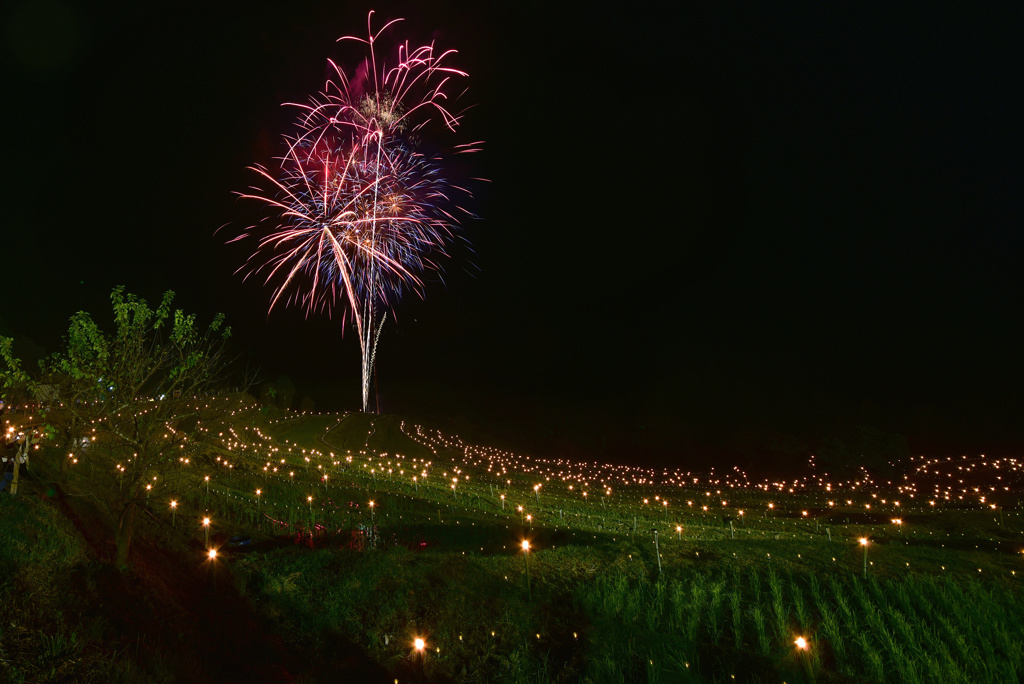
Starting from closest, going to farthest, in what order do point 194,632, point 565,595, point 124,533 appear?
point 194,632 → point 124,533 → point 565,595

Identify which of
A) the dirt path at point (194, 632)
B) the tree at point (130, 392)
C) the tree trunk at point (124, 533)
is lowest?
the dirt path at point (194, 632)

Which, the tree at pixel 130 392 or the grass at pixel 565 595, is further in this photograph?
the tree at pixel 130 392

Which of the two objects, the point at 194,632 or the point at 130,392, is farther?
the point at 130,392

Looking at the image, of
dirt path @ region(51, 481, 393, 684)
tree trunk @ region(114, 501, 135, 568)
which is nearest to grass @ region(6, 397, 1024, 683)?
dirt path @ region(51, 481, 393, 684)

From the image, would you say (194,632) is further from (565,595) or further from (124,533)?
(565,595)

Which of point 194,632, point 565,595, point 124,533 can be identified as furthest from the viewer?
point 565,595

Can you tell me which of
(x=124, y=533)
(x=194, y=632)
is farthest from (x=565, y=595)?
(x=124, y=533)

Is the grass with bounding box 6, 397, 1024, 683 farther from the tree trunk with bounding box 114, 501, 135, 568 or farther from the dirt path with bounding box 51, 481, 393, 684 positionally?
the tree trunk with bounding box 114, 501, 135, 568

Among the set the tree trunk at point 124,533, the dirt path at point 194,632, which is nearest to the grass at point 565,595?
the dirt path at point 194,632

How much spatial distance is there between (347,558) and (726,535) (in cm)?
1188

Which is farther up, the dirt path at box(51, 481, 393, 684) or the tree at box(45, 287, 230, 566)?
the tree at box(45, 287, 230, 566)

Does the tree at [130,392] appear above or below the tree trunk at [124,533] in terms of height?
above

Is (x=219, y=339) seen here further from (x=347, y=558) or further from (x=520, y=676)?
(x=520, y=676)

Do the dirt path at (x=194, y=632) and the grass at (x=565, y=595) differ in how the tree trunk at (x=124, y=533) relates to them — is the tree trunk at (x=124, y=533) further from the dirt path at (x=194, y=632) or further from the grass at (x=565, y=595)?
the grass at (x=565, y=595)
